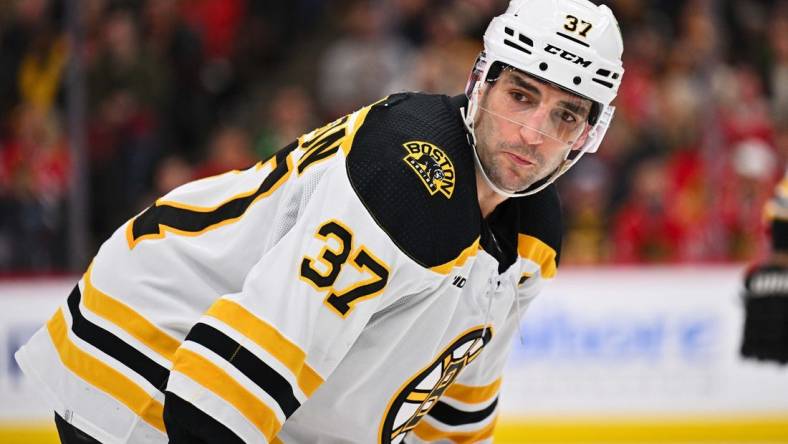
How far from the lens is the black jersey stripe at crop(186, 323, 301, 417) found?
1.75m

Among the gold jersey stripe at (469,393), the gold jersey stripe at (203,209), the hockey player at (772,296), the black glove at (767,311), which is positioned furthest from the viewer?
the black glove at (767,311)

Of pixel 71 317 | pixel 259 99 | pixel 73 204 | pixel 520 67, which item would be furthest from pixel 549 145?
pixel 259 99

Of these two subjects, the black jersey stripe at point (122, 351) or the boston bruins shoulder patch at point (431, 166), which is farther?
the black jersey stripe at point (122, 351)

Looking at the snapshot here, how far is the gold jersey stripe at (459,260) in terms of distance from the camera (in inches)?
73.2

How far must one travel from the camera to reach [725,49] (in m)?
5.83

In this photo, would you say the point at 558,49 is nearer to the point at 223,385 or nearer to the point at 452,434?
the point at 223,385

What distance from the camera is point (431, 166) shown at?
184 cm

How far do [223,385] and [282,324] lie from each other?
0.41 feet

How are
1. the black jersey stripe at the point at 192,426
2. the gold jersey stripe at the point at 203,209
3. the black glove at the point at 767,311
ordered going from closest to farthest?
1. the black jersey stripe at the point at 192,426
2. the gold jersey stripe at the point at 203,209
3. the black glove at the point at 767,311

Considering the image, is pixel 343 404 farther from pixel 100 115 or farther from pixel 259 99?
pixel 259 99

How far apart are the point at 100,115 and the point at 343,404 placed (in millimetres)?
3698

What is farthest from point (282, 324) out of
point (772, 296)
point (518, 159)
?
point (772, 296)

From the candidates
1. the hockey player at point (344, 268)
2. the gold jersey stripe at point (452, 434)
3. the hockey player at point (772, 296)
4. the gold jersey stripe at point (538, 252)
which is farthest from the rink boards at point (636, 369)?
the hockey player at point (344, 268)

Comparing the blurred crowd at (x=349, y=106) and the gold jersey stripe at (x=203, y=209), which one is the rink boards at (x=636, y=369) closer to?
the blurred crowd at (x=349, y=106)
